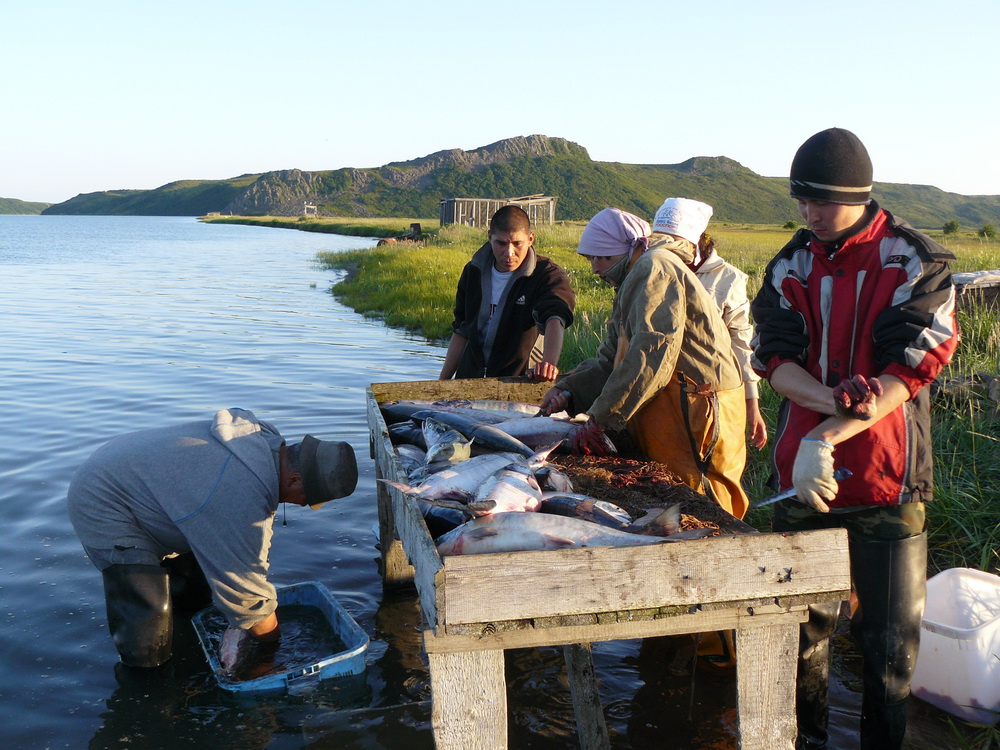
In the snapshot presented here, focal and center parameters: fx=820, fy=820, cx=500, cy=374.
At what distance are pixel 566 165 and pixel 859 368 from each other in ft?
549

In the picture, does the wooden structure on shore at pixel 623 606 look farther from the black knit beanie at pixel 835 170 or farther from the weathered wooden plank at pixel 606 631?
the black knit beanie at pixel 835 170

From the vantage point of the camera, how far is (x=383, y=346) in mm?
15812

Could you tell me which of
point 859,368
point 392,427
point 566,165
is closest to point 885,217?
point 859,368

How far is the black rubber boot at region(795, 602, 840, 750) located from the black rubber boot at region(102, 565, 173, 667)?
305 centimetres

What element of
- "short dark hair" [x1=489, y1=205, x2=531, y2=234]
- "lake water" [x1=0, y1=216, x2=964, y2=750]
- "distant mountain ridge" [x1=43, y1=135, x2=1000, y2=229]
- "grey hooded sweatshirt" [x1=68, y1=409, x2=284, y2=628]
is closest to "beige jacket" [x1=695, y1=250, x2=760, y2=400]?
"short dark hair" [x1=489, y1=205, x2=531, y2=234]

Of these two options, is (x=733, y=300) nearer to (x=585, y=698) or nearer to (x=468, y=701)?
(x=585, y=698)

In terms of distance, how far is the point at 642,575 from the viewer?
2.54 metres

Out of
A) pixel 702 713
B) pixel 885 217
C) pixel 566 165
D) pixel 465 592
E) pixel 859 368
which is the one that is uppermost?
pixel 566 165

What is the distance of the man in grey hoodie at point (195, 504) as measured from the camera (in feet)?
12.7

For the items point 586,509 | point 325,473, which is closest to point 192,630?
point 325,473

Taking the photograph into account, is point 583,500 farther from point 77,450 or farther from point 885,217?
point 77,450

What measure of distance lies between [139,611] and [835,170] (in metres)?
3.80

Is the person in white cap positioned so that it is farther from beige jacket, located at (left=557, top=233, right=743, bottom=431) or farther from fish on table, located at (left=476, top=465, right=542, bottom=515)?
fish on table, located at (left=476, top=465, right=542, bottom=515)

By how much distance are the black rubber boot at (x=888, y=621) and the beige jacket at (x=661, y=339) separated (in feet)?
3.63
